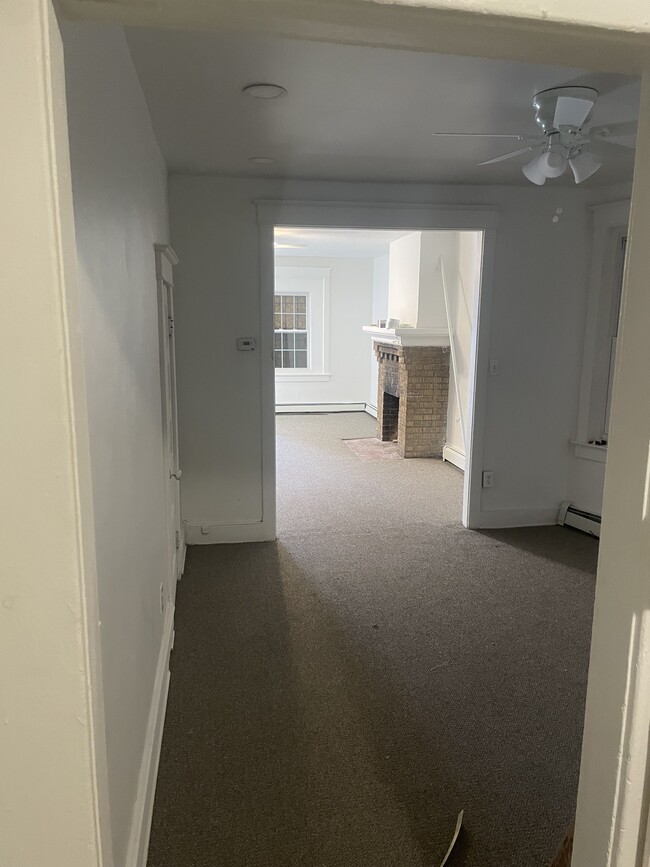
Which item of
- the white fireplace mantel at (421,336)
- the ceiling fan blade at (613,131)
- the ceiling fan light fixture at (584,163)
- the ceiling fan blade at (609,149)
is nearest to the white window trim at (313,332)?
the white fireplace mantel at (421,336)

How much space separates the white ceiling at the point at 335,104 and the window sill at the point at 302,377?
233 inches

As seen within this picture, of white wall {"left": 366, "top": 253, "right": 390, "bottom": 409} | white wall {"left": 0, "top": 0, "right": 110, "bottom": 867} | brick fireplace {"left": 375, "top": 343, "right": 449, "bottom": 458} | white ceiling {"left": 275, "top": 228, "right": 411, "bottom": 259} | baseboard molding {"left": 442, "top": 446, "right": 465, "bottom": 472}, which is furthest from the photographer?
white wall {"left": 366, "top": 253, "right": 390, "bottom": 409}

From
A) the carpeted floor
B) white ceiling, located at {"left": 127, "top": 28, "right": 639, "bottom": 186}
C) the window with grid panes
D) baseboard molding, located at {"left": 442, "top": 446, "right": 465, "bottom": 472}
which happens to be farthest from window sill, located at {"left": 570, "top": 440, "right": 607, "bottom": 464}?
the window with grid panes

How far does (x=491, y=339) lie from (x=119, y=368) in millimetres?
3219

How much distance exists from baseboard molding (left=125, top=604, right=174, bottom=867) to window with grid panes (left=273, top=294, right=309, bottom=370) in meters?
7.11

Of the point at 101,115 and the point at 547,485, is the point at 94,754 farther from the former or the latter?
the point at 547,485

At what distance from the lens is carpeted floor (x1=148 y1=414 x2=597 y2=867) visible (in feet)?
6.30

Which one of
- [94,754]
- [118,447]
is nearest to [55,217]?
[94,754]

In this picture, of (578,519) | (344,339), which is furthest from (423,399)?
(344,339)

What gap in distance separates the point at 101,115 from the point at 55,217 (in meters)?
0.90

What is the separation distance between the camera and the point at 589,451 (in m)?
4.46

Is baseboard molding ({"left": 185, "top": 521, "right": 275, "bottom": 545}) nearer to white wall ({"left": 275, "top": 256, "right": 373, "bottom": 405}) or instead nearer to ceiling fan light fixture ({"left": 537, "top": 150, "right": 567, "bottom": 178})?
ceiling fan light fixture ({"left": 537, "top": 150, "right": 567, "bottom": 178})

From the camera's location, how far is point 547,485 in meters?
4.65

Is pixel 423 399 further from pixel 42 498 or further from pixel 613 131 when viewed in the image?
pixel 42 498
